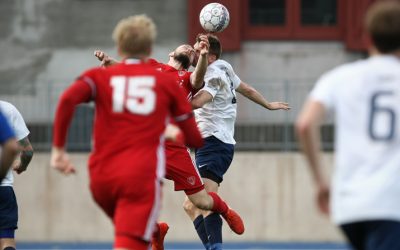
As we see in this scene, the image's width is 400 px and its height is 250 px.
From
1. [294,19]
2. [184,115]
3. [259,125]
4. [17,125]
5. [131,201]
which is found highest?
[294,19]

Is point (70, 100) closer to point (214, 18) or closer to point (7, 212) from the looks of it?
point (7, 212)

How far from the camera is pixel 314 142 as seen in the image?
6277 mm

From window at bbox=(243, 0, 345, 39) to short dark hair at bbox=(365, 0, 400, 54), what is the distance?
16227mm

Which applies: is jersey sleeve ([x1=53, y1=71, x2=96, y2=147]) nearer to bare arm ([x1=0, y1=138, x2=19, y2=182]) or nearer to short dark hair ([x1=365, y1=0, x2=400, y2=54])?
bare arm ([x1=0, y1=138, x2=19, y2=182])

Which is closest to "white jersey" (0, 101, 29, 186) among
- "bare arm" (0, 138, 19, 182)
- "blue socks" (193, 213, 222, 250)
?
"blue socks" (193, 213, 222, 250)

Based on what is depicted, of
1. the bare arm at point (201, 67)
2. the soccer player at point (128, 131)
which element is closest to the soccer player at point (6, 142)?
the soccer player at point (128, 131)

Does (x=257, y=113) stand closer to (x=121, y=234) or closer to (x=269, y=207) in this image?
(x=269, y=207)

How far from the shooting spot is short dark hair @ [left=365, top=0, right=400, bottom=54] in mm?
6156

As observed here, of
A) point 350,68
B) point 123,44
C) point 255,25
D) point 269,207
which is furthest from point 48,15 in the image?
point 350,68

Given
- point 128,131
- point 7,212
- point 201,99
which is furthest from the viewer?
point 201,99

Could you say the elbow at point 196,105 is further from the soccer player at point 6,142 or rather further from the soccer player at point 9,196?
the soccer player at point 6,142

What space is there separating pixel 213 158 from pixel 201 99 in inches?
35.6

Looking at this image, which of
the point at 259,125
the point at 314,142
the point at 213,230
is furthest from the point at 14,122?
the point at 259,125

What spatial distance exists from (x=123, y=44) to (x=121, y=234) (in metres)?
1.18
